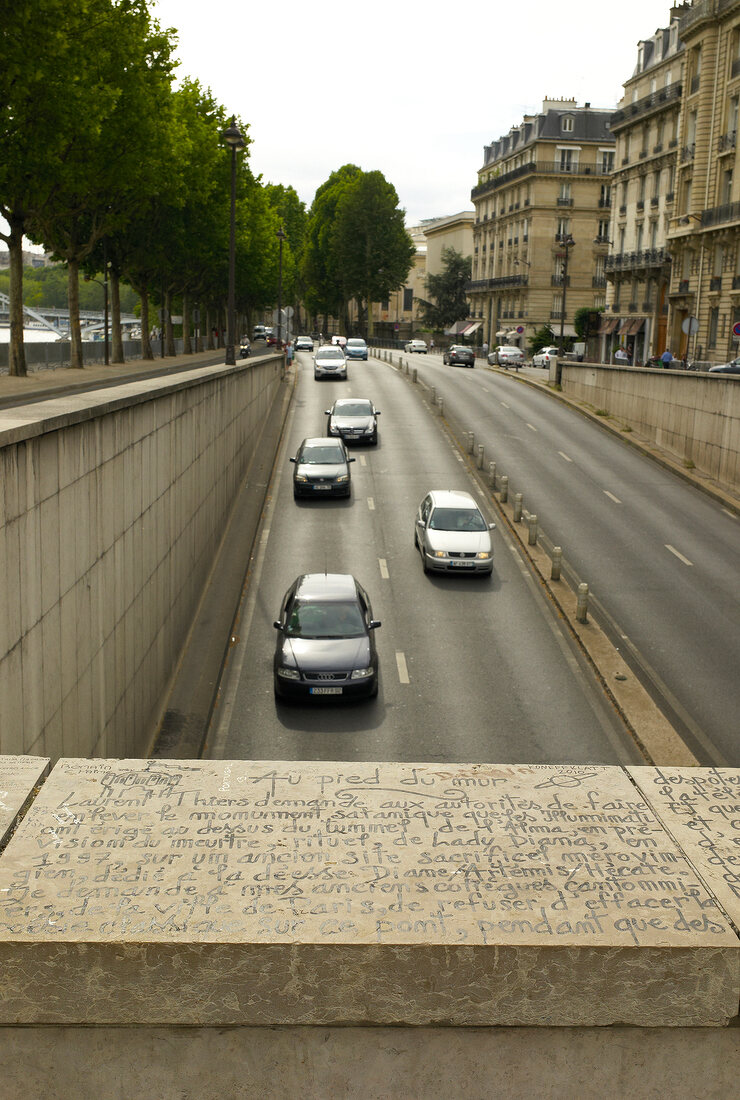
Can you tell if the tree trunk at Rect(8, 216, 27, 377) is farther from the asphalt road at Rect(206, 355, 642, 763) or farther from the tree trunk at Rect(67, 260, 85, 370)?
the asphalt road at Rect(206, 355, 642, 763)

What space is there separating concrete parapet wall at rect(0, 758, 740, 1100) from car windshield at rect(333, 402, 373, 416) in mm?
40155

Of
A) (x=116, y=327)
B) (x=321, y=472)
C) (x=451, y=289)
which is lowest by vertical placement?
(x=321, y=472)

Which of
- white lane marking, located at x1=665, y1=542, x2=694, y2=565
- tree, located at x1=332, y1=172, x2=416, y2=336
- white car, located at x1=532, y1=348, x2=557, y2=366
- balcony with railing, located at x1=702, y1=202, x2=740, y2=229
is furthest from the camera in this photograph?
tree, located at x1=332, y1=172, x2=416, y2=336

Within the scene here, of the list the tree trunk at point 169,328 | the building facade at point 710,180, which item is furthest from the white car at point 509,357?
the tree trunk at point 169,328

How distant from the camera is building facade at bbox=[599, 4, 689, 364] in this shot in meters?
68.9

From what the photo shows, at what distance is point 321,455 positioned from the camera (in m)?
35.2

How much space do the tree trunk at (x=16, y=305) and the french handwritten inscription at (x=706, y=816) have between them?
3506 cm

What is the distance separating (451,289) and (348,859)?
13184cm

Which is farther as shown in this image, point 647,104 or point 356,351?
point 356,351

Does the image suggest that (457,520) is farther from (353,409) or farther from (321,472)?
(353,409)

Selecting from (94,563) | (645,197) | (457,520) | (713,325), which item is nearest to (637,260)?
(645,197)

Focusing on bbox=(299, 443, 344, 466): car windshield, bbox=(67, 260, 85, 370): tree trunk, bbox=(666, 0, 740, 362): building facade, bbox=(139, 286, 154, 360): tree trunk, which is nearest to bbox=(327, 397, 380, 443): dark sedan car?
bbox=(299, 443, 344, 466): car windshield

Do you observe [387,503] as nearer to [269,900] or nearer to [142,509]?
[142,509]

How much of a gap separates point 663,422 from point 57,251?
28373 mm
